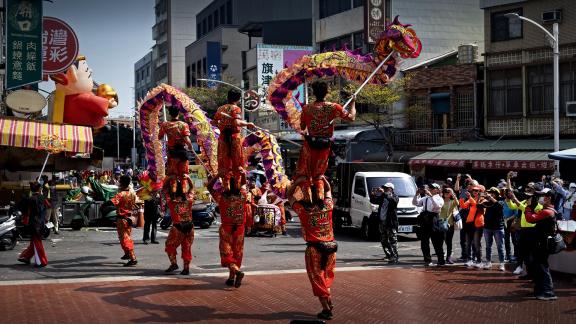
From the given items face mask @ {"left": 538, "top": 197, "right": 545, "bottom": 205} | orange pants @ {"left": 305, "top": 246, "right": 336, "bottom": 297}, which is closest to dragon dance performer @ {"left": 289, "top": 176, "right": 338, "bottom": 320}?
orange pants @ {"left": 305, "top": 246, "right": 336, "bottom": 297}

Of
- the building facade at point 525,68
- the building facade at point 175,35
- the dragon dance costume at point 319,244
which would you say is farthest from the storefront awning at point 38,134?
the building facade at point 175,35

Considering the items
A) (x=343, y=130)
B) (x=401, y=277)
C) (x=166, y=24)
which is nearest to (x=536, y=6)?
(x=343, y=130)

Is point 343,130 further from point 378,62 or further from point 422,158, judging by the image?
point 378,62

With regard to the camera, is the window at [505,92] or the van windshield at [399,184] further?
the window at [505,92]

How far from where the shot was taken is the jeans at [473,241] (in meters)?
15.5

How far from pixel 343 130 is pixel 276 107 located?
27029 mm

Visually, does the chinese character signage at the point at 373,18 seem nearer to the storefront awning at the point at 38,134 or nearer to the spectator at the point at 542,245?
the storefront awning at the point at 38,134

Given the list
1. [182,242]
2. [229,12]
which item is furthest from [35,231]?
[229,12]

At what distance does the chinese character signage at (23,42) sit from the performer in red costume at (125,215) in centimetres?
919

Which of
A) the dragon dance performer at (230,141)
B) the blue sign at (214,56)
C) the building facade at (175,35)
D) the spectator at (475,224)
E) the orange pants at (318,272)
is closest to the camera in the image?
the orange pants at (318,272)

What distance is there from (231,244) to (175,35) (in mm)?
89144

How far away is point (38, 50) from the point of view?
2258 centimetres

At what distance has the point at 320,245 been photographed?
394 inches

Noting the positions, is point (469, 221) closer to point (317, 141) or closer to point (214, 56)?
point (317, 141)
